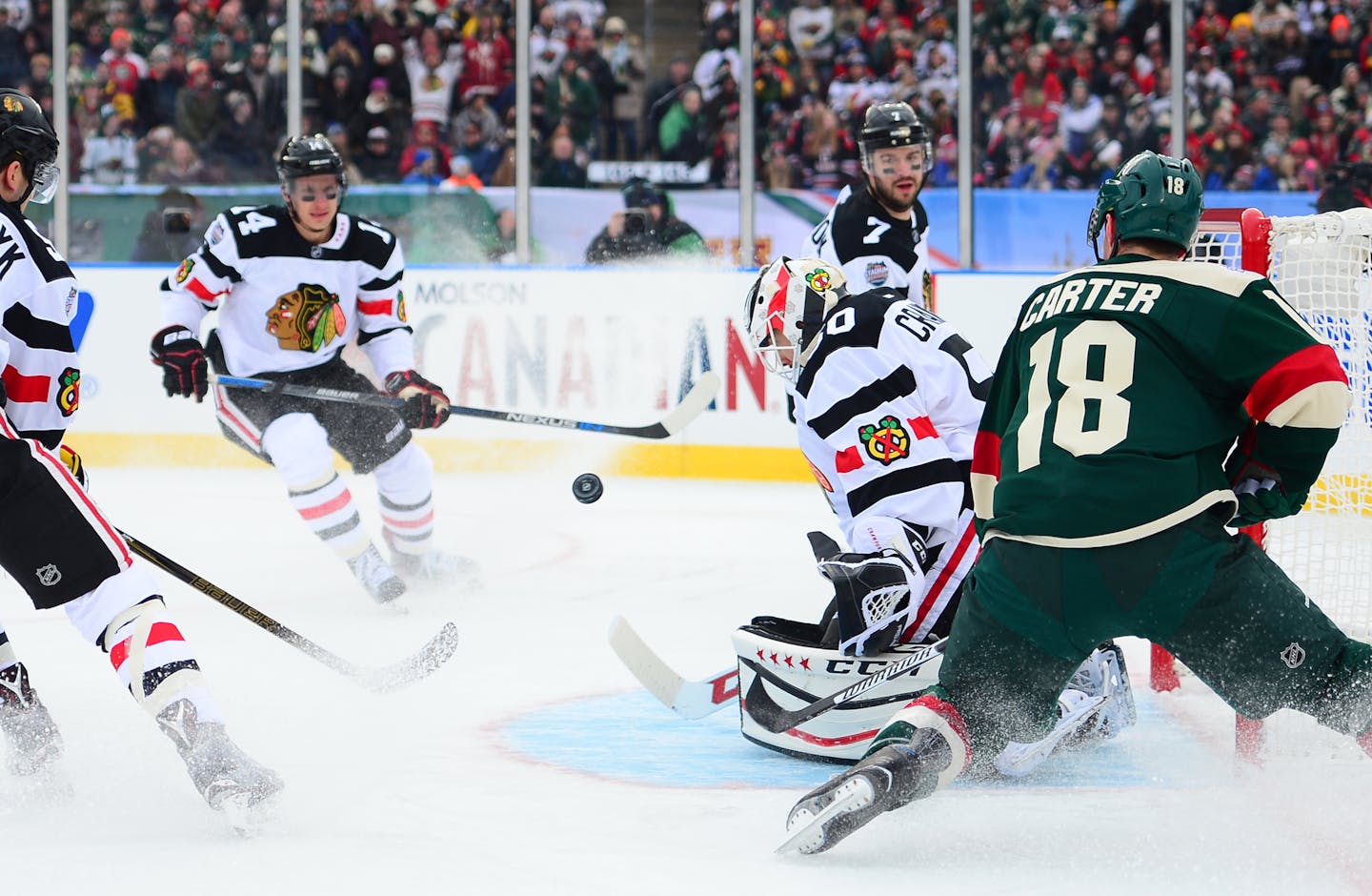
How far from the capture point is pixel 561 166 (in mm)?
7672

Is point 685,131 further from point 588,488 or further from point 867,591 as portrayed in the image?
point 867,591

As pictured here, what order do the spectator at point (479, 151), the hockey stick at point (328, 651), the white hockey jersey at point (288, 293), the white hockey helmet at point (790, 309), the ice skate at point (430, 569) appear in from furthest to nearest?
the spectator at point (479, 151) → the ice skate at point (430, 569) → the white hockey jersey at point (288, 293) → the hockey stick at point (328, 651) → the white hockey helmet at point (790, 309)

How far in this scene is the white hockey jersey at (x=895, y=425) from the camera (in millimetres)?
2801

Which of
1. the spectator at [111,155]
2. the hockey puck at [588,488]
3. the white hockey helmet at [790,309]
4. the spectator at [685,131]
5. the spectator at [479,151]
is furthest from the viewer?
the spectator at [111,155]

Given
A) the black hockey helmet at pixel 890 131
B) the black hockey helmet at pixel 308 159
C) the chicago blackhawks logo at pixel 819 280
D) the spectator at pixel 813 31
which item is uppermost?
the spectator at pixel 813 31

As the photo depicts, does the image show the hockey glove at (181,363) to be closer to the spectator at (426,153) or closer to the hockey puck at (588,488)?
the hockey puck at (588,488)

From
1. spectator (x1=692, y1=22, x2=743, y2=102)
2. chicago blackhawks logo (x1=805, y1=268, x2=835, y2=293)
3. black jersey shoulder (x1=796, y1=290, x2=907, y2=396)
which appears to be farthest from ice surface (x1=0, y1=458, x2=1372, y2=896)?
spectator (x1=692, y1=22, x2=743, y2=102)

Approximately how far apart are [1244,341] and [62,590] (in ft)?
5.33

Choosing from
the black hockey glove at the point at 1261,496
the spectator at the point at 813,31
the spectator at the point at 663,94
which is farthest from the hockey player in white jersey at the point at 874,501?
the spectator at the point at 813,31

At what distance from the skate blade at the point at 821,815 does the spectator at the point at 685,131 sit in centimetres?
553

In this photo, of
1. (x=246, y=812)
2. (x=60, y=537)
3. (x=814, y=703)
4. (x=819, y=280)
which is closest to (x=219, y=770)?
(x=246, y=812)

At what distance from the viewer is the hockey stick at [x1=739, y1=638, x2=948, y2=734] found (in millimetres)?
2877

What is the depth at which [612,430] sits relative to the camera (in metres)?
4.88

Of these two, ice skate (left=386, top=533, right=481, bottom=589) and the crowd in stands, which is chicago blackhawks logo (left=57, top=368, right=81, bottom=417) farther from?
the crowd in stands
